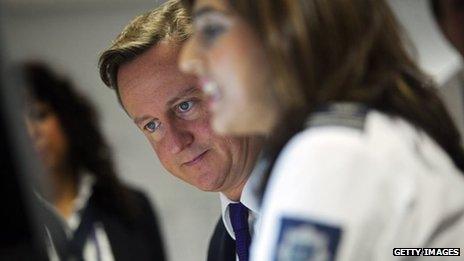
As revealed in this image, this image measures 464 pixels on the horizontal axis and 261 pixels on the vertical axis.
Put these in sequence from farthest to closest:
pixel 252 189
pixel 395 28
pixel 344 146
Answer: pixel 252 189
pixel 395 28
pixel 344 146

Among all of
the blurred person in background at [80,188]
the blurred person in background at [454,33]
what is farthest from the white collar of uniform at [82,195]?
the blurred person in background at [454,33]

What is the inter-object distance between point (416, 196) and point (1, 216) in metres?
0.67

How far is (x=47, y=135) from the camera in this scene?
3.65 feet

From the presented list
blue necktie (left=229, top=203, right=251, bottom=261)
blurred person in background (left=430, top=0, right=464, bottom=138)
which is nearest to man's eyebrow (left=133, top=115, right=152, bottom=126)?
blue necktie (left=229, top=203, right=251, bottom=261)

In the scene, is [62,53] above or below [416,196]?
above

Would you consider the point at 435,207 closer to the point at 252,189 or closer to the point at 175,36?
the point at 252,189

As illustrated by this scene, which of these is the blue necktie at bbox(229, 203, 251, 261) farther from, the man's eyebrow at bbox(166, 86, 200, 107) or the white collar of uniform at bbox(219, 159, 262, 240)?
the man's eyebrow at bbox(166, 86, 200, 107)

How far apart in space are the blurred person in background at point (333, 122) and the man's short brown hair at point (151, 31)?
11 cm

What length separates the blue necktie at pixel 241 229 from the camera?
1084 mm

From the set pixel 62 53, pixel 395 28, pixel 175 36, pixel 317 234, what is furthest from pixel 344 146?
pixel 62 53

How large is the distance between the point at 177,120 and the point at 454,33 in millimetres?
488

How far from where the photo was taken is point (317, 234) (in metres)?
0.76

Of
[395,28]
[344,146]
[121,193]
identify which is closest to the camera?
[344,146]

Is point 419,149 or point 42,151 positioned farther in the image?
point 42,151
